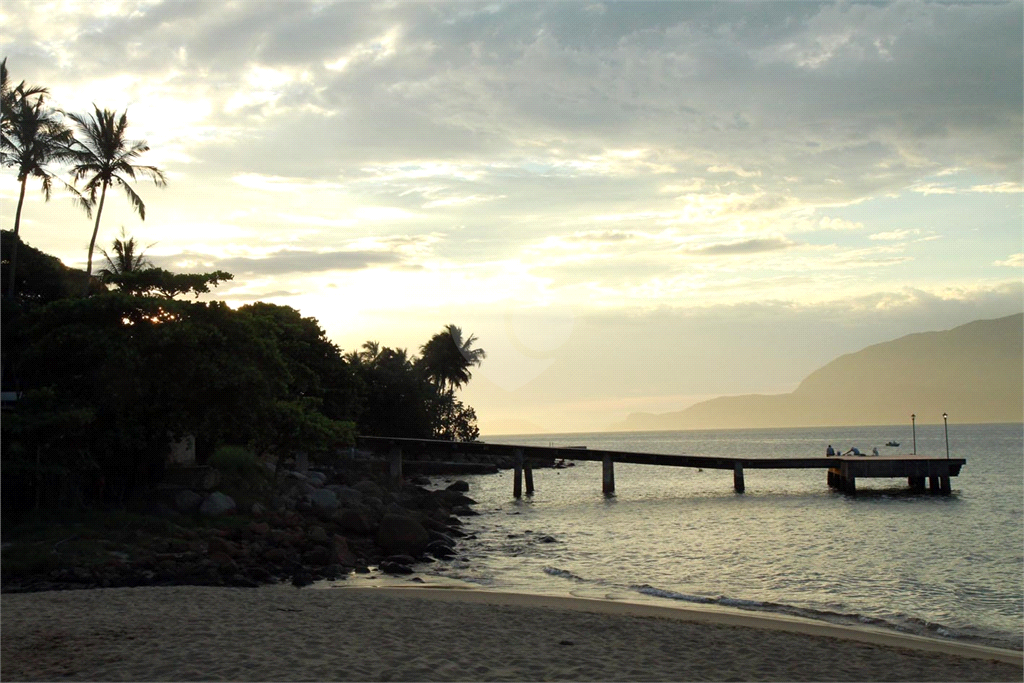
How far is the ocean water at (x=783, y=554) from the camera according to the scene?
739 inches

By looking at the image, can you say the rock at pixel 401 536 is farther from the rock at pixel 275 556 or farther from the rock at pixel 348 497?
the rock at pixel 348 497

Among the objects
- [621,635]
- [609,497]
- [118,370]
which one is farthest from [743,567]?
[609,497]

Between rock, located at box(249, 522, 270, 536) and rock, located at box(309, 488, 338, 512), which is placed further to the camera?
rock, located at box(309, 488, 338, 512)

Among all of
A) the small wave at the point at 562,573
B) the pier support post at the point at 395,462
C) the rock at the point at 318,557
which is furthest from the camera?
the pier support post at the point at 395,462

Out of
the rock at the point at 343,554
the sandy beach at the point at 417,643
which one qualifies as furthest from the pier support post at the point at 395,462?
the sandy beach at the point at 417,643

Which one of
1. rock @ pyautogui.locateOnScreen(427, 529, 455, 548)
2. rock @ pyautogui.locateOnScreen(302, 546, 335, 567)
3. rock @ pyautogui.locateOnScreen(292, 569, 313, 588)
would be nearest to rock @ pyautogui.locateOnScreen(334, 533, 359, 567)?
rock @ pyautogui.locateOnScreen(302, 546, 335, 567)

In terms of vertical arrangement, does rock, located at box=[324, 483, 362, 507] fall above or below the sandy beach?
above

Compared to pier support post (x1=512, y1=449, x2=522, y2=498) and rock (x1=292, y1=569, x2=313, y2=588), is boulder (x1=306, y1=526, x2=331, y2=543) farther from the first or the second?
pier support post (x1=512, y1=449, x2=522, y2=498)

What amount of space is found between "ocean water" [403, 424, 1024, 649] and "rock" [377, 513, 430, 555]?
129 cm

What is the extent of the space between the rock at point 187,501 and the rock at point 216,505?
0.57ft

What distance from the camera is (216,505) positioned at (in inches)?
963

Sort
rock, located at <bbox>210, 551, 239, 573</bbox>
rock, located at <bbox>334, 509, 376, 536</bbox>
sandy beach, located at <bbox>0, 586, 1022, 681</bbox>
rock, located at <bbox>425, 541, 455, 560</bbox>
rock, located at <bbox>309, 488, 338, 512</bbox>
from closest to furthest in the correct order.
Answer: sandy beach, located at <bbox>0, 586, 1022, 681</bbox>
rock, located at <bbox>210, 551, 239, 573</bbox>
rock, located at <bbox>425, 541, 455, 560</bbox>
rock, located at <bbox>334, 509, 376, 536</bbox>
rock, located at <bbox>309, 488, 338, 512</bbox>

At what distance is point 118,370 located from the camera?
21781mm

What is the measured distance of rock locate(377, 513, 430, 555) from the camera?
78.9 ft
